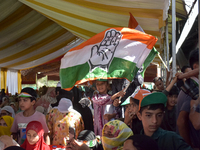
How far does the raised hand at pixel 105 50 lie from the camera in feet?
9.74

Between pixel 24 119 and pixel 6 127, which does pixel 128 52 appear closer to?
pixel 24 119

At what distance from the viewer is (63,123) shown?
3285 millimetres

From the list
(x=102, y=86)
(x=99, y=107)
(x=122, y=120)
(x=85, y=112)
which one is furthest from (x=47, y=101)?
(x=122, y=120)

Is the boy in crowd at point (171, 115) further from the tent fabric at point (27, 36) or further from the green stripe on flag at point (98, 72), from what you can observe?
the tent fabric at point (27, 36)

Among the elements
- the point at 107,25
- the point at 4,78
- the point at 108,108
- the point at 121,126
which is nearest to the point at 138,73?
the point at 108,108

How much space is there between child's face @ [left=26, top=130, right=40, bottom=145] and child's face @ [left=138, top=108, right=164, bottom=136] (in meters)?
1.40

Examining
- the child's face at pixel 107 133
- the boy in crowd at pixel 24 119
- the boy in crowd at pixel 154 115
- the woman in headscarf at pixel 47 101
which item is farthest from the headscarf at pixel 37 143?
the woman in headscarf at pixel 47 101

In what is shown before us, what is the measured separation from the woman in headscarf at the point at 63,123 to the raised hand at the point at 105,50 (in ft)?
2.55

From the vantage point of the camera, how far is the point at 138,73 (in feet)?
9.84

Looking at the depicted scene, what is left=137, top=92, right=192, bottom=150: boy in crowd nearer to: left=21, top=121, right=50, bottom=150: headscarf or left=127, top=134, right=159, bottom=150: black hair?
left=127, top=134, right=159, bottom=150: black hair

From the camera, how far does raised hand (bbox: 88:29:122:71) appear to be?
297 cm

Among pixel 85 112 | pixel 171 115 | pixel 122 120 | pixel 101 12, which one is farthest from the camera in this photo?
pixel 101 12

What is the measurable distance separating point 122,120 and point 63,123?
4.04ft

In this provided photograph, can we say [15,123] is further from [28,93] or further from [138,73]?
[138,73]
